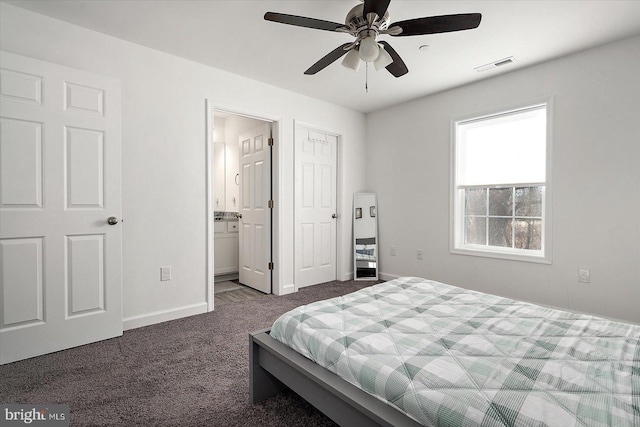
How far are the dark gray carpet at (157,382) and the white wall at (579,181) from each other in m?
2.76

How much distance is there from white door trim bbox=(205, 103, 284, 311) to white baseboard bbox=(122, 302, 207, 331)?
122mm

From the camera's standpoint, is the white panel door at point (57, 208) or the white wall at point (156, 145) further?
the white wall at point (156, 145)

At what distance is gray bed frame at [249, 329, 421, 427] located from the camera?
1.12 m

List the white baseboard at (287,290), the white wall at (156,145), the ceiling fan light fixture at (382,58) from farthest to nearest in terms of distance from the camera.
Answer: the white baseboard at (287,290) < the white wall at (156,145) < the ceiling fan light fixture at (382,58)

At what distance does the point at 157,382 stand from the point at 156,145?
2034mm

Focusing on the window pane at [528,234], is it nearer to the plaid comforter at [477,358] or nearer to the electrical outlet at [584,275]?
the electrical outlet at [584,275]

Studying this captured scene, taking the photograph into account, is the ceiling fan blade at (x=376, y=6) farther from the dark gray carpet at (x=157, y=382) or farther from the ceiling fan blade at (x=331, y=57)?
the dark gray carpet at (x=157, y=382)

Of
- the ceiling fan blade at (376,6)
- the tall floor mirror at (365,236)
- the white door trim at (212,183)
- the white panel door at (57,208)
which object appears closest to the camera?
the ceiling fan blade at (376,6)

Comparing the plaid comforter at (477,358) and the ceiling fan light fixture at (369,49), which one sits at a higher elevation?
the ceiling fan light fixture at (369,49)

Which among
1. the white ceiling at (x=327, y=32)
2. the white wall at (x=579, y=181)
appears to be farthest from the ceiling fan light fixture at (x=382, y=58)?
the white wall at (x=579, y=181)

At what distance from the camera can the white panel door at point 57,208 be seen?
2.21 meters

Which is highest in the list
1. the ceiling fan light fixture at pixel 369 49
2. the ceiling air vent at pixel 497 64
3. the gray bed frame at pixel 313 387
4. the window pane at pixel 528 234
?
the ceiling air vent at pixel 497 64

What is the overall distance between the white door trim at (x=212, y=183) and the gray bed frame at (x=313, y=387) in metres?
1.76

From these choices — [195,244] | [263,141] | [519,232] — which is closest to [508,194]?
[519,232]
